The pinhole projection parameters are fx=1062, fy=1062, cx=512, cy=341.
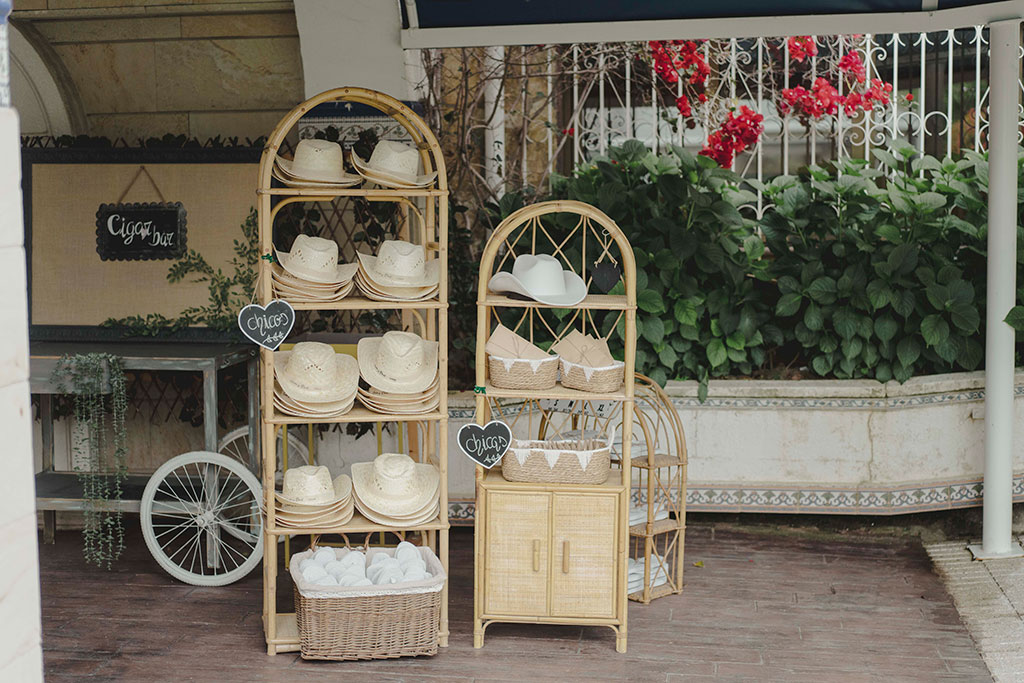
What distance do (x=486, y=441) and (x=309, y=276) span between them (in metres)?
0.87

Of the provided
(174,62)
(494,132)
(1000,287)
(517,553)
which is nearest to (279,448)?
(517,553)

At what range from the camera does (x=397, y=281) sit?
12.6ft

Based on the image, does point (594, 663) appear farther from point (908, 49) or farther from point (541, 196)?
point (908, 49)

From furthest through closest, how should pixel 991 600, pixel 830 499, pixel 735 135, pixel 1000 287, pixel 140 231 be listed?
pixel 735 135
pixel 830 499
pixel 140 231
pixel 1000 287
pixel 991 600

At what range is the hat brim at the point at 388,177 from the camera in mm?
3852

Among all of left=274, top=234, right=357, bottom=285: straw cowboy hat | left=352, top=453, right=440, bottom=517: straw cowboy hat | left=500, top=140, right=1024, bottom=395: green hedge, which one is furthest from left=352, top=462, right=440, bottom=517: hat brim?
left=500, top=140, right=1024, bottom=395: green hedge

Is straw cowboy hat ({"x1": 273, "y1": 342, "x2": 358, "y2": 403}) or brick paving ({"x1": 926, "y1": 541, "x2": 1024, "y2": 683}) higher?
straw cowboy hat ({"x1": 273, "y1": 342, "x2": 358, "y2": 403})

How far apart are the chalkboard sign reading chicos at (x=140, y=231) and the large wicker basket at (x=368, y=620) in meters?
2.01

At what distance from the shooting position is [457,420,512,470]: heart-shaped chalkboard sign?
12.5 feet

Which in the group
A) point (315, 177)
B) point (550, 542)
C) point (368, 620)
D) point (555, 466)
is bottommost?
point (368, 620)

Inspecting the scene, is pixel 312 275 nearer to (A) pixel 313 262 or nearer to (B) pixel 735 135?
(A) pixel 313 262

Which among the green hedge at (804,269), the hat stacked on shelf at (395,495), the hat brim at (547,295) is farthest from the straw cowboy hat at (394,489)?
the green hedge at (804,269)

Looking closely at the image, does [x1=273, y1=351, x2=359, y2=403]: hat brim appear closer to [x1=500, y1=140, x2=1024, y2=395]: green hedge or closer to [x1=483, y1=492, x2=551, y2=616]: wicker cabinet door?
[x1=483, y1=492, x2=551, y2=616]: wicker cabinet door

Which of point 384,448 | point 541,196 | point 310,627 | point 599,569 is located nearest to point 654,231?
point 541,196
